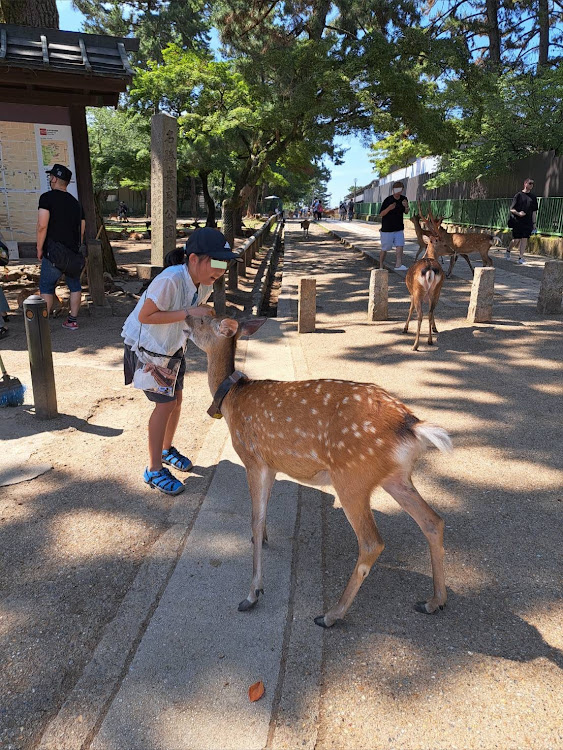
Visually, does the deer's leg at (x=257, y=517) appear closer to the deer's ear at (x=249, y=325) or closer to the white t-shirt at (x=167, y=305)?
the deer's ear at (x=249, y=325)

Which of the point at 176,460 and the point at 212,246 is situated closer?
the point at 212,246

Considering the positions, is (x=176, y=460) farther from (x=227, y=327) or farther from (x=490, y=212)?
(x=490, y=212)

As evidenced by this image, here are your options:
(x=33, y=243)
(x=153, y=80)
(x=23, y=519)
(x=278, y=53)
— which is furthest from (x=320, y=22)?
(x=23, y=519)

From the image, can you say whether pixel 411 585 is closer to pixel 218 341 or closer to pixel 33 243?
pixel 218 341

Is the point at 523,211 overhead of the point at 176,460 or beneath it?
overhead

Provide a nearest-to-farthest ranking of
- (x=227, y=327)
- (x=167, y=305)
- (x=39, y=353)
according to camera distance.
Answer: (x=227, y=327), (x=167, y=305), (x=39, y=353)

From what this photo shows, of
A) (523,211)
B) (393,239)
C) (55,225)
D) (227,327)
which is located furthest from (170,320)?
(523,211)

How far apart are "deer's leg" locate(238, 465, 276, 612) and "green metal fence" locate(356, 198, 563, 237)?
45.1 feet

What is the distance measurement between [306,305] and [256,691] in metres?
6.02

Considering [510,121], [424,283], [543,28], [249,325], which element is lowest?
[424,283]

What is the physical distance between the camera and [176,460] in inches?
149

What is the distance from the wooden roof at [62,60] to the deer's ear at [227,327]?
5.73 metres

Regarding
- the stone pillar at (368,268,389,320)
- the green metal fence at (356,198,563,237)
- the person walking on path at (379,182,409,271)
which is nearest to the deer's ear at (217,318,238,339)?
the stone pillar at (368,268,389,320)

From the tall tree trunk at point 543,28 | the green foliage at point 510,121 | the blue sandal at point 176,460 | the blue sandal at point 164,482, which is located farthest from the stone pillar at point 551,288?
the tall tree trunk at point 543,28
